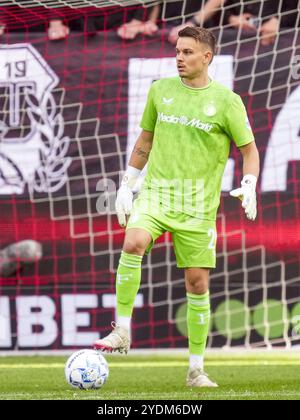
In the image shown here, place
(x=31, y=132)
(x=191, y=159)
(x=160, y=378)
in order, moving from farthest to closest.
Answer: (x=31, y=132)
(x=160, y=378)
(x=191, y=159)

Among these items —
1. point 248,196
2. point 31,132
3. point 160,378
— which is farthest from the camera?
point 31,132

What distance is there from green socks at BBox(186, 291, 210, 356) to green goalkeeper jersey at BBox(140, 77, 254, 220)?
0.55 m

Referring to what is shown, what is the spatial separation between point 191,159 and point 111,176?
2879mm

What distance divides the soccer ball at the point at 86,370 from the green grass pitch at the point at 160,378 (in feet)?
0.20

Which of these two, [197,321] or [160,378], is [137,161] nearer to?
[197,321]

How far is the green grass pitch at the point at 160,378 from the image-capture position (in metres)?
7.10

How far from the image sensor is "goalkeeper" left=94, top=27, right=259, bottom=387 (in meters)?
7.59

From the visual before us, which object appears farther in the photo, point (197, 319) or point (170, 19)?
point (170, 19)

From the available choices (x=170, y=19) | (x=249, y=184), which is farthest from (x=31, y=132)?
(x=249, y=184)

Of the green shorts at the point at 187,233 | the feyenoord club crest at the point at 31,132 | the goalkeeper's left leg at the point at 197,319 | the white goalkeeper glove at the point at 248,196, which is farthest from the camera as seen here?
the feyenoord club crest at the point at 31,132

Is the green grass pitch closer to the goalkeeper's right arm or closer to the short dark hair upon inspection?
the goalkeeper's right arm

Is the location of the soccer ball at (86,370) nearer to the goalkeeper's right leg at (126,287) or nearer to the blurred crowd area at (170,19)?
the goalkeeper's right leg at (126,287)

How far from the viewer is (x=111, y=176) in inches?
410

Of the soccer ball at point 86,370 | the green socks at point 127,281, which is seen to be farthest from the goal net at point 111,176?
the soccer ball at point 86,370
